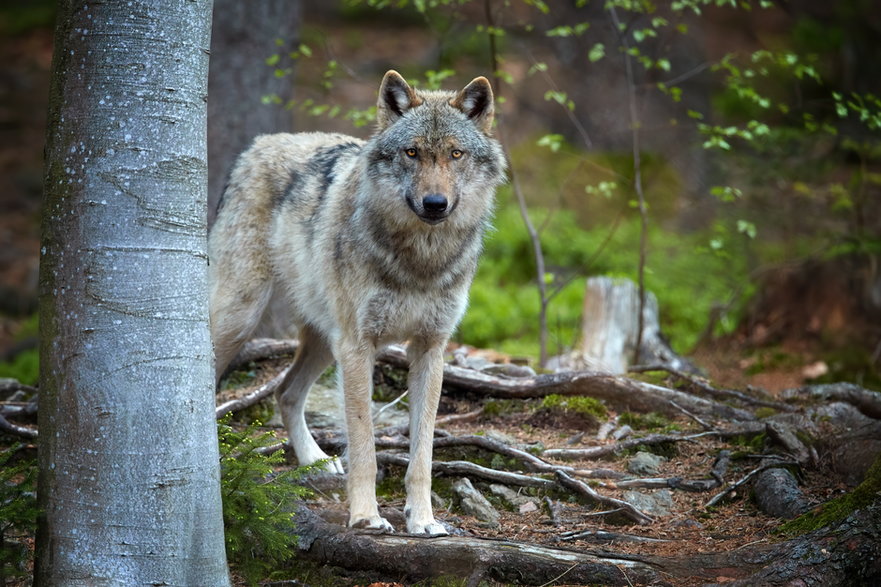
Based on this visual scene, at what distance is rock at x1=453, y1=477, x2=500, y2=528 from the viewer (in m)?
4.75

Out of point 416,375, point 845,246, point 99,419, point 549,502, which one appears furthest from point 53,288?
point 845,246

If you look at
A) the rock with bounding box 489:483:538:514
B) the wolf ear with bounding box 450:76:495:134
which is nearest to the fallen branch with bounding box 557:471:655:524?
the rock with bounding box 489:483:538:514

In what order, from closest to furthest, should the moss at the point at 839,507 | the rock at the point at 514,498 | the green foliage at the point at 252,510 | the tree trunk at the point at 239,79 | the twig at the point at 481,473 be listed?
1. the green foliage at the point at 252,510
2. the moss at the point at 839,507
3. the rock at the point at 514,498
4. the twig at the point at 481,473
5. the tree trunk at the point at 239,79

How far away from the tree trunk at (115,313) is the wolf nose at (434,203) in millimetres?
1568

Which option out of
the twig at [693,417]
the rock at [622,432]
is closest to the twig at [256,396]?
the rock at [622,432]

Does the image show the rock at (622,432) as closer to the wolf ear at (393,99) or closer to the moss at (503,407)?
the moss at (503,407)

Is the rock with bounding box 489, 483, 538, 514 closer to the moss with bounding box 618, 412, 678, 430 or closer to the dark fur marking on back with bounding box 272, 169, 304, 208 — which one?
the moss with bounding box 618, 412, 678, 430

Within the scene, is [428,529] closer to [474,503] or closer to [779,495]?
[474,503]

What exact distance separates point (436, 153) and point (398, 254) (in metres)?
0.63

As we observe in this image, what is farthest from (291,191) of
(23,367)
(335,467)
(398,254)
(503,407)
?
(23,367)

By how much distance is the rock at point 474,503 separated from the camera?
4750 millimetres

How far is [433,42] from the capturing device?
19625mm

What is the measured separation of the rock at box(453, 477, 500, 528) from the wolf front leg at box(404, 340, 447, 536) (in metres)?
0.42

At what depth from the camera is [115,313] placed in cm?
306
